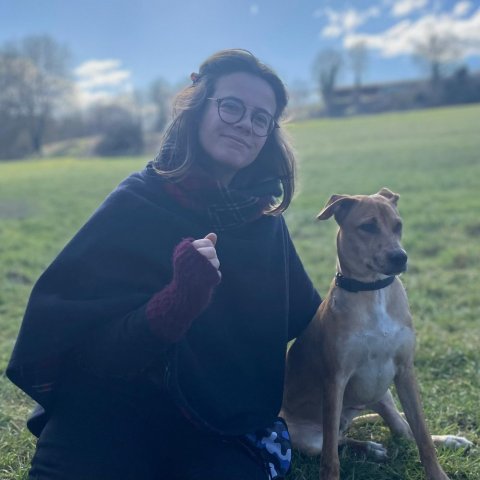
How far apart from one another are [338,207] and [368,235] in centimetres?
28

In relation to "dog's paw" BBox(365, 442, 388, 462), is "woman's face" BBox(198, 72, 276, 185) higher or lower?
higher

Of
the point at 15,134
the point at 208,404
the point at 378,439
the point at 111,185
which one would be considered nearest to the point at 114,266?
the point at 208,404

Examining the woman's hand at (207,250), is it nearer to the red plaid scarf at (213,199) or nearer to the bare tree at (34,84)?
the red plaid scarf at (213,199)

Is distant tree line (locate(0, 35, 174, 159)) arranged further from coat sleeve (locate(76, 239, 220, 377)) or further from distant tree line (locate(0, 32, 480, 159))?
coat sleeve (locate(76, 239, 220, 377))

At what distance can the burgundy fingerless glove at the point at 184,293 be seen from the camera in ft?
7.89

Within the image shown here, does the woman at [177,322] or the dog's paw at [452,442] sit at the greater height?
the woman at [177,322]

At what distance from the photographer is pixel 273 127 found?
3.38 meters

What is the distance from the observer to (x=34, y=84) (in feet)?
170

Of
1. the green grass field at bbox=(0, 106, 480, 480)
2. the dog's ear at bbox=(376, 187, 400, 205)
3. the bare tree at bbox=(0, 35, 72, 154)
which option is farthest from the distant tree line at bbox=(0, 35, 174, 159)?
the dog's ear at bbox=(376, 187, 400, 205)

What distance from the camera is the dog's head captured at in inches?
121

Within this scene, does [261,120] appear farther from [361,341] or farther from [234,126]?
[361,341]

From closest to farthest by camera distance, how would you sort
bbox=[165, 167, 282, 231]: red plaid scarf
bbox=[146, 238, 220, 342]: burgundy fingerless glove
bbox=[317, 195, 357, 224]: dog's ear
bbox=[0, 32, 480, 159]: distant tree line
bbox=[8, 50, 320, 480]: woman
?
1. bbox=[146, 238, 220, 342]: burgundy fingerless glove
2. bbox=[8, 50, 320, 480]: woman
3. bbox=[165, 167, 282, 231]: red plaid scarf
4. bbox=[317, 195, 357, 224]: dog's ear
5. bbox=[0, 32, 480, 159]: distant tree line

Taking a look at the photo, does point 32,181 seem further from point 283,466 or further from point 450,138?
point 283,466

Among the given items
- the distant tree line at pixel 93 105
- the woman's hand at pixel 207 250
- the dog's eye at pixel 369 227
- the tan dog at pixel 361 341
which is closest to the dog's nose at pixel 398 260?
the tan dog at pixel 361 341
